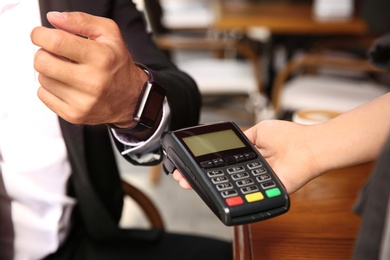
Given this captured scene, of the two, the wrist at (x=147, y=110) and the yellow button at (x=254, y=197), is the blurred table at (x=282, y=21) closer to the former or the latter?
the wrist at (x=147, y=110)

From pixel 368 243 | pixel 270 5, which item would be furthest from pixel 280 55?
pixel 368 243

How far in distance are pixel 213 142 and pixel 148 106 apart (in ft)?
0.34

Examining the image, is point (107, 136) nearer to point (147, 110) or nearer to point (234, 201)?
point (147, 110)

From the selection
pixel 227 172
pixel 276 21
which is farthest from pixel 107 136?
pixel 276 21

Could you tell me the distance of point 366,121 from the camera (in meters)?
0.65

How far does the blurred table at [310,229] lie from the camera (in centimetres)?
69

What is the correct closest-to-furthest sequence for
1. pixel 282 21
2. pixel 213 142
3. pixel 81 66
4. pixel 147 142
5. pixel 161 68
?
pixel 81 66 → pixel 213 142 → pixel 147 142 → pixel 161 68 → pixel 282 21

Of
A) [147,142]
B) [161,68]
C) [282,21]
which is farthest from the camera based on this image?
[282,21]

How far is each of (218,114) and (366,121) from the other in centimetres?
216

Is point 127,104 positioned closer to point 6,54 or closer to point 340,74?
point 6,54

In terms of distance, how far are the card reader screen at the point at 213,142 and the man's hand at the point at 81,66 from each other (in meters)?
0.10

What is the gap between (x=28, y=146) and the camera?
2.70ft

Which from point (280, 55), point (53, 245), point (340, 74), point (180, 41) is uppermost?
point (53, 245)

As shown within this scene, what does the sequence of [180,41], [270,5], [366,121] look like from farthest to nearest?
[270,5] < [180,41] < [366,121]
